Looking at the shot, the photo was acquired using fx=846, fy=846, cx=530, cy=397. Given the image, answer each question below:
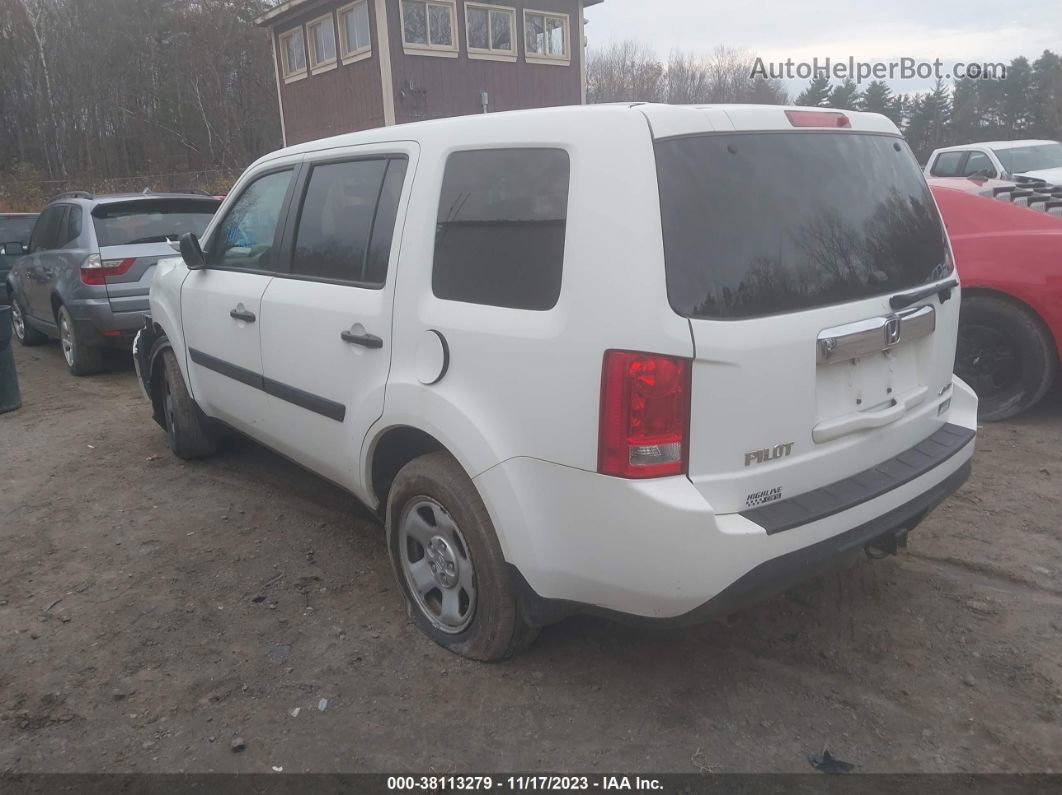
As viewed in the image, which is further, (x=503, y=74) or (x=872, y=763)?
(x=503, y=74)

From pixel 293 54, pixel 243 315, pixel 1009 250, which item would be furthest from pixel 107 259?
pixel 293 54

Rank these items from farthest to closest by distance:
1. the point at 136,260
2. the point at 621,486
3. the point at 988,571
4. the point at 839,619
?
the point at 136,260, the point at 988,571, the point at 839,619, the point at 621,486

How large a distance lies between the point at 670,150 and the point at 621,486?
3.11ft

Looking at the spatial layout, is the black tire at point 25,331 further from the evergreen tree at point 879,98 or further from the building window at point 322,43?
the evergreen tree at point 879,98

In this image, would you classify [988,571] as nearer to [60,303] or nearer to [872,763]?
[872,763]

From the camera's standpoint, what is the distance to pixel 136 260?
7.71 meters

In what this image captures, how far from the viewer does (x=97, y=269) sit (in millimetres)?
7578

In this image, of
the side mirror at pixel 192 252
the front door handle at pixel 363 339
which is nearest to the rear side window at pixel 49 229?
the side mirror at pixel 192 252

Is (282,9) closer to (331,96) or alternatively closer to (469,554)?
(331,96)

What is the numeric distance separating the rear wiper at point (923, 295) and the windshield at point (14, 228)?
11.7m

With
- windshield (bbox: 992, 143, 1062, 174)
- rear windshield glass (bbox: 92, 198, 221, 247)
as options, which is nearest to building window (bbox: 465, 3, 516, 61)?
windshield (bbox: 992, 143, 1062, 174)

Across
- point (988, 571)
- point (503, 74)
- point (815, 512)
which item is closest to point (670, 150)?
point (815, 512)

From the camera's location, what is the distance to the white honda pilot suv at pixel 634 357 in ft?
7.61

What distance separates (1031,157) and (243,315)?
12.1 metres
